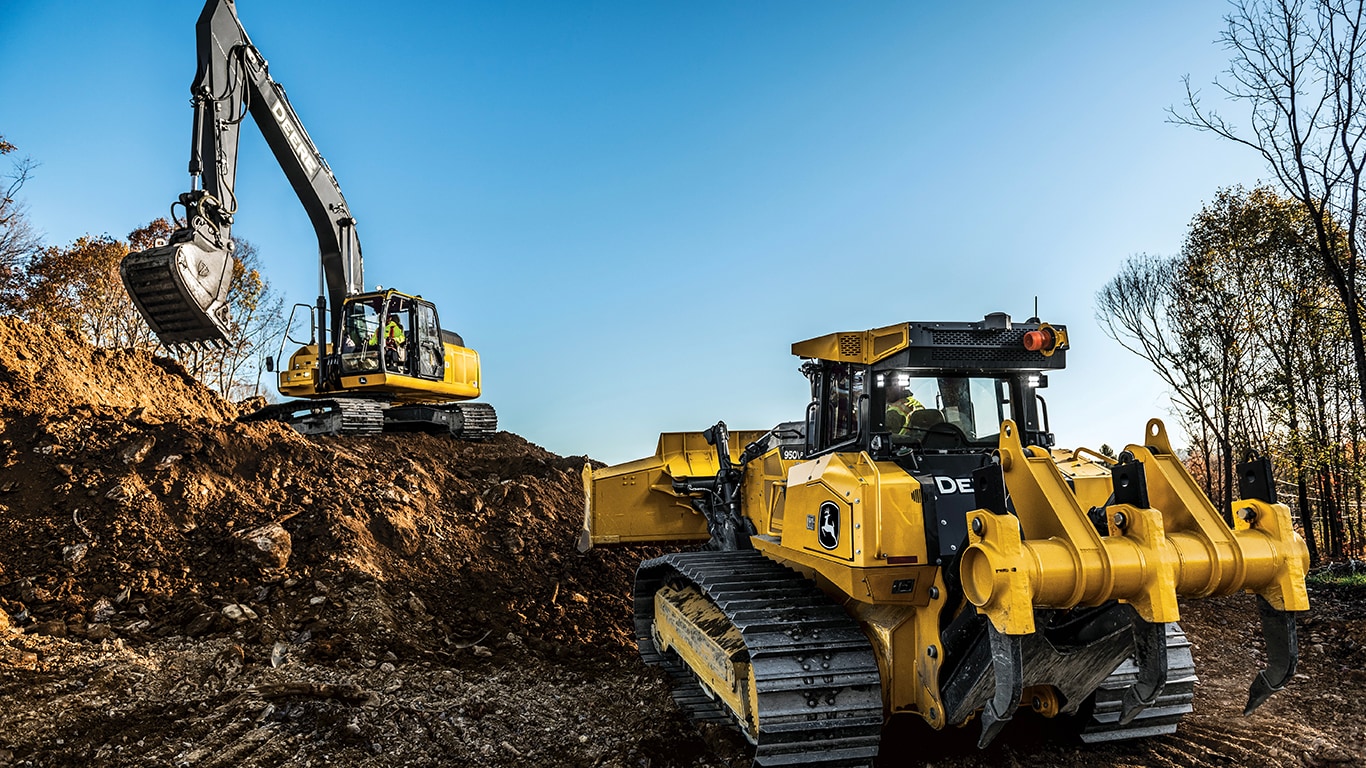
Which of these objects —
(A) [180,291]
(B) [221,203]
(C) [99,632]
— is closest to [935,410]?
(C) [99,632]

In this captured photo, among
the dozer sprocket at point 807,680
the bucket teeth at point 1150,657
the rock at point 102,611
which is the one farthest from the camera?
the rock at point 102,611

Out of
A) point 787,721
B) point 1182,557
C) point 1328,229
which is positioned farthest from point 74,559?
point 1328,229

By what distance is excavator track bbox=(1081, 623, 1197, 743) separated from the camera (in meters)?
4.84

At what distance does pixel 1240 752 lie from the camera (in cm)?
490

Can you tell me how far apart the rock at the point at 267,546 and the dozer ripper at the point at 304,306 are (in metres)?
2.88

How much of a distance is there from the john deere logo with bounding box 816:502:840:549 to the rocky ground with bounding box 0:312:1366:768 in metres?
1.49

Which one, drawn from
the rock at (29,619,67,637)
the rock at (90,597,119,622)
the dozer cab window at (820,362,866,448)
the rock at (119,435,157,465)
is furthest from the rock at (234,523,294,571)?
the dozer cab window at (820,362,866,448)

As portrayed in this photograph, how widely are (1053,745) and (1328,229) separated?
41.3 feet


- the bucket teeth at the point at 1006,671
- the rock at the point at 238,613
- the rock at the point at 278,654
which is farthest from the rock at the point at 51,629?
the bucket teeth at the point at 1006,671

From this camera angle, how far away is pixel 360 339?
45.6 feet

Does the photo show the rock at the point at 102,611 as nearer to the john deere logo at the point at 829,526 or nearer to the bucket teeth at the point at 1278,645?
the john deere logo at the point at 829,526

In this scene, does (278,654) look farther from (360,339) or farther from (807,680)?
(360,339)

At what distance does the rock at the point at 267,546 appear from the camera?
7.59m

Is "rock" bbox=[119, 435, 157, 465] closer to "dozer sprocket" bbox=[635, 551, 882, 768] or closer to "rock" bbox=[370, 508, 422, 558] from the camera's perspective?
"rock" bbox=[370, 508, 422, 558]
